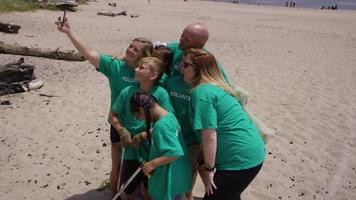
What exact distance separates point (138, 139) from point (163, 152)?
1.92 ft

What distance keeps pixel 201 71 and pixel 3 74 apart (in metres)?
6.23

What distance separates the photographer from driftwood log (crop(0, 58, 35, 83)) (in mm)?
8516

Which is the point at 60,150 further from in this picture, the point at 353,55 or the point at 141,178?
the point at 353,55

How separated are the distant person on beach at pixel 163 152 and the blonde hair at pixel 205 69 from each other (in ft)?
1.31

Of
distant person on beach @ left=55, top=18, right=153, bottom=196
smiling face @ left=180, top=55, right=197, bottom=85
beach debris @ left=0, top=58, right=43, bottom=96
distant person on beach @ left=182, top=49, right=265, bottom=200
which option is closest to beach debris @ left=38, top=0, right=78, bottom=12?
beach debris @ left=0, top=58, right=43, bottom=96

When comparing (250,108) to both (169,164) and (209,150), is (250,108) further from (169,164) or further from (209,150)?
(209,150)

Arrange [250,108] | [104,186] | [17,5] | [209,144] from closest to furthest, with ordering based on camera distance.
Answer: [209,144], [104,186], [250,108], [17,5]

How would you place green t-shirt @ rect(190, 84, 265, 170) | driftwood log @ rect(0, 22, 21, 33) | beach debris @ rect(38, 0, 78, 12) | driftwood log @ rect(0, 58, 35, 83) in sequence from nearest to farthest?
green t-shirt @ rect(190, 84, 265, 170)
driftwood log @ rect(0, 58, 35, 83)
driftwood log @ rect(0, 22, 21, 33)
beach debris @ rect(38, 0, 78, 12)

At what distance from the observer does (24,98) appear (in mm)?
8672

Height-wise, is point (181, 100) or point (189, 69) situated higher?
point (189, 69)

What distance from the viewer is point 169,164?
3576mm

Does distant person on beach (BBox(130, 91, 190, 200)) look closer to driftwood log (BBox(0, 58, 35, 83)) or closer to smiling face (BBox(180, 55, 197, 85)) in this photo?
smiling face (BBox(180, 55, 197, 85))

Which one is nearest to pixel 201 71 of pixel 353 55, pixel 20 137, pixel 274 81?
pixel 20 137

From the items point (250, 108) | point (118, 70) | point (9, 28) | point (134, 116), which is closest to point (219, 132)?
point (134, 116)
